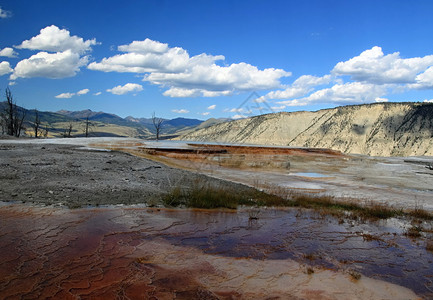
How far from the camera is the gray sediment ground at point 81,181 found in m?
10.1

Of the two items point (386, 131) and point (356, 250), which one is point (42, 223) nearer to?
point (356, 250)

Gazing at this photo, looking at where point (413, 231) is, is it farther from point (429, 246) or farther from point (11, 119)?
point (11, 119)

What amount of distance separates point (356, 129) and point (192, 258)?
9923cm

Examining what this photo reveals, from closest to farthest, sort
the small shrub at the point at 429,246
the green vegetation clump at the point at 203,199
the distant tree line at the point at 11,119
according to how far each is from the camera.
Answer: the small shrub at the point at 429,246, the green vegetation clump at the point at 203,199, the distant tree line at the point at 11,119

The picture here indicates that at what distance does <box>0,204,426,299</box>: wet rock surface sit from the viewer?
5.22 metres

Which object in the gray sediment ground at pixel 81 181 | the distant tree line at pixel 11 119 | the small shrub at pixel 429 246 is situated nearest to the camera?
the small shrub at pixel 429 246

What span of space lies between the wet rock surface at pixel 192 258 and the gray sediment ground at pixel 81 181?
1025 mm

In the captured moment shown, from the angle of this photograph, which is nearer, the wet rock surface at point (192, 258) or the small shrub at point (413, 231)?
the wet rock surface at point (192, 258)

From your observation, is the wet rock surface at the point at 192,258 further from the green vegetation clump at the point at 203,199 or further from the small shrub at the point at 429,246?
the green vegetation clump at the point at 203,199

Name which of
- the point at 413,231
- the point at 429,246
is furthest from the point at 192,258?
the point at 413,231

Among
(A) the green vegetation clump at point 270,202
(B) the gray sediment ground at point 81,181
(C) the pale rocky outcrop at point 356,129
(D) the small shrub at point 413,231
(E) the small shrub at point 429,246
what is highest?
(C) the pale rocky outcrop at point 356,129

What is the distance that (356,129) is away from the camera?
96.4 m

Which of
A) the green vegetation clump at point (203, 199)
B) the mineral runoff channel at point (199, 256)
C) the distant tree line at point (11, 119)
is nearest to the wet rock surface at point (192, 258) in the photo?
the mineral runoff channel at point (199, 256)

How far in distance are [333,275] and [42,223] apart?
6.48 metres
